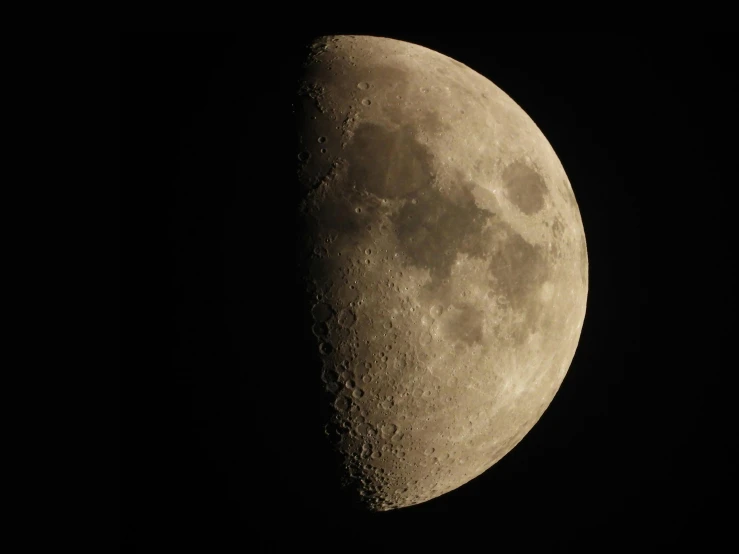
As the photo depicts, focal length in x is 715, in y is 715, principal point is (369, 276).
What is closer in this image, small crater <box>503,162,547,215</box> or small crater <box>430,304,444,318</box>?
small crater <box>430,304,444,318</box>

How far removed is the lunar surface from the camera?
2.50 metres

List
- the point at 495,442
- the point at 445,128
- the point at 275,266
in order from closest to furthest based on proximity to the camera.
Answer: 1. the point at 275,266
2. the point at 445,128
3. the point at 495,442

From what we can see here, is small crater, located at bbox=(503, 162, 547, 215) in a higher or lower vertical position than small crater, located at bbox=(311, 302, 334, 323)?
higher

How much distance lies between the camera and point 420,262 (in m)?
2.50

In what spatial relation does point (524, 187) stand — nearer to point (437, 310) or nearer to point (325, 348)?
point (437, 310)

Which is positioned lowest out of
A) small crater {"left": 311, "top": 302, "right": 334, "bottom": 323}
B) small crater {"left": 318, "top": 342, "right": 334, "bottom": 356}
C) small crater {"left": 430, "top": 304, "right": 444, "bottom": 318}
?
small crater {"left": 318, "top": 342, "right": 334, "bottom": 356}

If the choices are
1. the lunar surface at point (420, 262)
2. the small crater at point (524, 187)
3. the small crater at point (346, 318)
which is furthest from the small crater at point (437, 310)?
the small crater at point (524, 187)

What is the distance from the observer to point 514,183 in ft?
9.09

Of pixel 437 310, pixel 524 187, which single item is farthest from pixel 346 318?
pixel 524 187

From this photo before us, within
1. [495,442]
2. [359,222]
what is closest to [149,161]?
[359,222]

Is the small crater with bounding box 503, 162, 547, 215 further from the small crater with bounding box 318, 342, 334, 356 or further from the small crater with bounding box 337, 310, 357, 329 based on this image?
the small crater with bounding box 318, 342, 334, 356

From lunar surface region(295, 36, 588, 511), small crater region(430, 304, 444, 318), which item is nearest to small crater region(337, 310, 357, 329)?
lunar surface region(295, 36, 588, 511)

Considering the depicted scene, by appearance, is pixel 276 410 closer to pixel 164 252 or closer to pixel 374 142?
pixel 164 252

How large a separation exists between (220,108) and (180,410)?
45.4 inches
